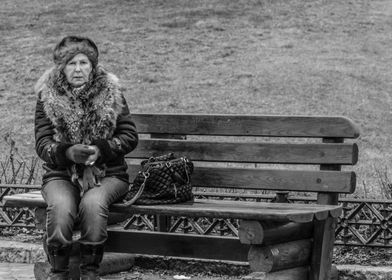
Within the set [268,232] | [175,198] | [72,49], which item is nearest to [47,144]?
[72,49]

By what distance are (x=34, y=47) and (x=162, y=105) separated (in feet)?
14.7

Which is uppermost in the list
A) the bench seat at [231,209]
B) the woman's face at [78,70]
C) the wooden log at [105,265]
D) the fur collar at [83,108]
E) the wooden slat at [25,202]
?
the woman's face at [78,70]

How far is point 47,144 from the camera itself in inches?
248

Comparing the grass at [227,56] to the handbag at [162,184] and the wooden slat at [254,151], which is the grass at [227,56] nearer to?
the wooden slat at [254,151]

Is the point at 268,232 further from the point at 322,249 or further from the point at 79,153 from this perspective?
the point at 79,153

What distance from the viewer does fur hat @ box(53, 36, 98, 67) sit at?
21.3ft

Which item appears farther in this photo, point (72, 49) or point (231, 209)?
point (72, 49)

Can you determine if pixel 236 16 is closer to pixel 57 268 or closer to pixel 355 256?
pixel 355 256

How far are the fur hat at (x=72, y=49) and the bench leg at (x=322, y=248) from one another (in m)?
1.79

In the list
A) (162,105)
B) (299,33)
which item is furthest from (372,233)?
(299,33)

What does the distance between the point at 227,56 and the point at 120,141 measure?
11.1 m

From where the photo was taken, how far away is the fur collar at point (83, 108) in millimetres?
6332

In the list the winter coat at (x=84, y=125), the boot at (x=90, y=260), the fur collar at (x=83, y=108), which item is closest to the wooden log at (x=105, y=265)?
the boot at (x=90, y=260)

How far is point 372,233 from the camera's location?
728 cm
